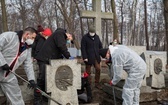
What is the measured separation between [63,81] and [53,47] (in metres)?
0.78

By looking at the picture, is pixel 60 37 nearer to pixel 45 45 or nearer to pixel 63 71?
pixel 45 45

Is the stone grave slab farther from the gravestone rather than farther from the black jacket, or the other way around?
the black jacket

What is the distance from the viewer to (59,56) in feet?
19.1

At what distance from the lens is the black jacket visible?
5542 mm

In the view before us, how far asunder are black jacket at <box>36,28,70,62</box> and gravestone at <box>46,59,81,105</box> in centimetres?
33

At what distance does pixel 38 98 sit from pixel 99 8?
5.00 m

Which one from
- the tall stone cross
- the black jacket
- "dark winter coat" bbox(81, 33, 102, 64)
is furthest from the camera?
the tall stone cross

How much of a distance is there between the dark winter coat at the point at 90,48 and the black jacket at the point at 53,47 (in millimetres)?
1608

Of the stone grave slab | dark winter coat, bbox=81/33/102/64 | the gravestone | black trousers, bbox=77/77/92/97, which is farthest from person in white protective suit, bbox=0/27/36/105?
the stone grave slab

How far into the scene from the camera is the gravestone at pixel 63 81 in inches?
207

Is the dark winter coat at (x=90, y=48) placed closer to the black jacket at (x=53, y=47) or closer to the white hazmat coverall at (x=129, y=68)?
the black jacket at (x=53, y=47)

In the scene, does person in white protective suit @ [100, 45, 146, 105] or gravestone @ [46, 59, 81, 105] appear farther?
gravestone @ [46, 59, 81, 105]

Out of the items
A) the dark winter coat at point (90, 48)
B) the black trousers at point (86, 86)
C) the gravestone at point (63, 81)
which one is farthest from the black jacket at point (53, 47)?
the dark winter coat at point (90, 48)

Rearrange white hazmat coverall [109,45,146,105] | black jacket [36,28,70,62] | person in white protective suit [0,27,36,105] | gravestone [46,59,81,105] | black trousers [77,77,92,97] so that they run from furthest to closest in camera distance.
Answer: black trousers [77,77,92,97]
black jacket [36,28,70,62]
gravestone [46,59,81,105]
white hazmat coverall [109,45,146,105]
person in white protective suit [0,27,36,105]
